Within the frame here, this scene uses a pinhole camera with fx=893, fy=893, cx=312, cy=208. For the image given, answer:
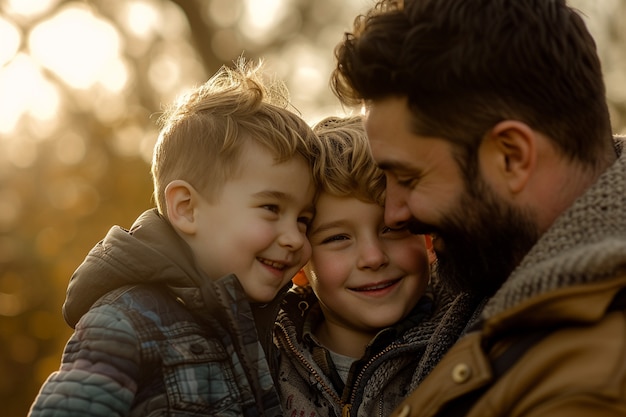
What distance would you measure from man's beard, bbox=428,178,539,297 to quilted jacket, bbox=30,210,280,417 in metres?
0.74

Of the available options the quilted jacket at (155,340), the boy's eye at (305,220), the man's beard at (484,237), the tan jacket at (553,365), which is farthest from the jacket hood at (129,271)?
the tan jacket at (553,365)

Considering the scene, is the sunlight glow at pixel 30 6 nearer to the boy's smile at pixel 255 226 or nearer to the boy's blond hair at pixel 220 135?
the boy's blond hair at pixel 220 135

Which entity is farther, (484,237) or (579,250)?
(484,237)

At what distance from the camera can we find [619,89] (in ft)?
41.4

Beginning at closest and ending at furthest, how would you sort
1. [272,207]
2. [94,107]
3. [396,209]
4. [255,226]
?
[396,209] < [255,226] < [272,207] < [94,107]

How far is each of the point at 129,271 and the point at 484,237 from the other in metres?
1.15

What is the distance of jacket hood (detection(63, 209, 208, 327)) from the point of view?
115 inches

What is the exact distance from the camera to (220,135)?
3.36 meters

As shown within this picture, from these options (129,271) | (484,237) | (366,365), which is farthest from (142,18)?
(484,237)

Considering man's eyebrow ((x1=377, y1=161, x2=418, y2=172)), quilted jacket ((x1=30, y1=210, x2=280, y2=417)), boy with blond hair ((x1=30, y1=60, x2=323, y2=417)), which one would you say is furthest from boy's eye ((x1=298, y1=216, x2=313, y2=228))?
man's eyebrow ((x1=377, y1=161, x2=418, y2=172))

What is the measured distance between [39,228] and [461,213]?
22.2ft

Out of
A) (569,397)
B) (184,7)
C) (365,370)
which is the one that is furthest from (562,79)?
(184,7)

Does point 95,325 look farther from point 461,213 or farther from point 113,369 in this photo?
point 461,213

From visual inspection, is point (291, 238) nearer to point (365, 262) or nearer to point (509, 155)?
point (365, 262)
